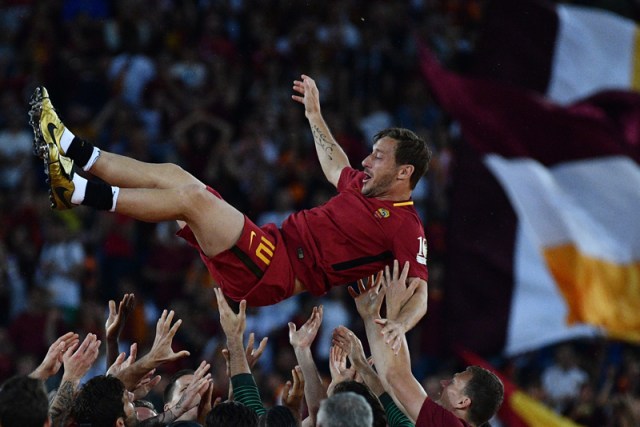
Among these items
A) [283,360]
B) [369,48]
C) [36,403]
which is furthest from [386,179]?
[369,48]

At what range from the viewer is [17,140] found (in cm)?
1491

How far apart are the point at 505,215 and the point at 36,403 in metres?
9.12

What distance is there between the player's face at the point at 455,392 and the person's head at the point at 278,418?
101 cm

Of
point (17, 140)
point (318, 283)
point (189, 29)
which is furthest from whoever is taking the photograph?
point (189, 29)

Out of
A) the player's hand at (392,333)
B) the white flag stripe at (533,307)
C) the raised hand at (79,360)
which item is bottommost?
the white flag stripe at (533,307)

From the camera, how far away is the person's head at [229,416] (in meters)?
5.38

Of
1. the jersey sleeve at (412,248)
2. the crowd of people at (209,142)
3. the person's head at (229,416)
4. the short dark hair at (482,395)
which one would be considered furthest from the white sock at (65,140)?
the crowd of people at (209,142)

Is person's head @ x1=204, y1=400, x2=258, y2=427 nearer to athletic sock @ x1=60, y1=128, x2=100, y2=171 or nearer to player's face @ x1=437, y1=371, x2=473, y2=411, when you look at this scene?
player's face @ x1=437, y1=371, x2=473, y2=411

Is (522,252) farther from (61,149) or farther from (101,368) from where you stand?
(61,149)

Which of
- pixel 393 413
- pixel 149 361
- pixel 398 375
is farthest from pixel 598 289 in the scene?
pixel 149 361

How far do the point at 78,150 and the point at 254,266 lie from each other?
1.30 metres

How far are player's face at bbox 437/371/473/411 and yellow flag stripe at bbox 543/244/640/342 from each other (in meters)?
5.99

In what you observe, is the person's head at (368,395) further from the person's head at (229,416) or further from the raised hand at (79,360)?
the raised hand at (79,360)

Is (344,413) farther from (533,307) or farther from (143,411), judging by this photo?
(533,307)
